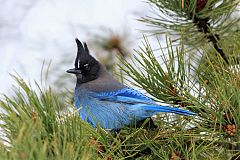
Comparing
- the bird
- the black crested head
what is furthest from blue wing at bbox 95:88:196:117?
the black crested head

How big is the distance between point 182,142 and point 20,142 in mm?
553

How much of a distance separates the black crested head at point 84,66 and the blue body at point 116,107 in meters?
0.08

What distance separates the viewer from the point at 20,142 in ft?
2.78

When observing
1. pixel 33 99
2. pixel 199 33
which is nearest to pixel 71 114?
pixel 33 99

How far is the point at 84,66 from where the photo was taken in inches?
81.8

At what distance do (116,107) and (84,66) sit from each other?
284 mm

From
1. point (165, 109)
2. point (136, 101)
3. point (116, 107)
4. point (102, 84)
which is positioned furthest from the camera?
point (102, 84)

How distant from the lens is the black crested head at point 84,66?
2.01 meters

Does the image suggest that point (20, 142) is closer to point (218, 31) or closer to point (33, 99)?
point (33, 99)

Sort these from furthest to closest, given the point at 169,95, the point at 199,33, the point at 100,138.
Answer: the point at 199,33 → the point at 169,95 → the point at 100,138

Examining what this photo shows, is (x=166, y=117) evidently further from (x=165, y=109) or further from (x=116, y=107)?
(x=116, y=107)

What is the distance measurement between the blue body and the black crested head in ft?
0.28

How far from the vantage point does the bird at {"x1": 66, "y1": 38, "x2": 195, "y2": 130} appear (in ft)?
5.29

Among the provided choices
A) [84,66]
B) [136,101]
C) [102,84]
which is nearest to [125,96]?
Answer: [136,101]
